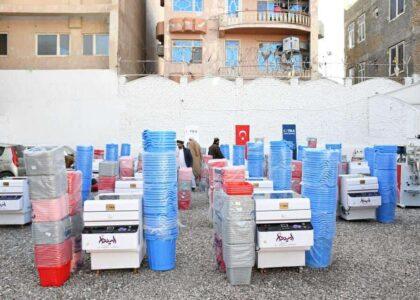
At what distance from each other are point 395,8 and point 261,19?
7340 millimetres

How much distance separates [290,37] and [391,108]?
738cm

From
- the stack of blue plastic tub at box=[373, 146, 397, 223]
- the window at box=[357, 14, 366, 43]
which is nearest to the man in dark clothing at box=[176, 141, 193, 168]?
the stack of blue plastic tub at box=[373, 146, 397, 223]

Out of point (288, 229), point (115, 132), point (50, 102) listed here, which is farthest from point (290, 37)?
point (288, 229)

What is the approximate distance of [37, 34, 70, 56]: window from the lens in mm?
26062

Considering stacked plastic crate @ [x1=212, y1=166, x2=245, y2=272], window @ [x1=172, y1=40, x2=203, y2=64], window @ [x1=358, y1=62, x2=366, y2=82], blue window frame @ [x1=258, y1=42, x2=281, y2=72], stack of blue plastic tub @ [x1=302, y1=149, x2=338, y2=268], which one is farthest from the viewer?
window @ [x1=358, y1=62, x2=366, y2=82]

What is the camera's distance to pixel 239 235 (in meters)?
6.52

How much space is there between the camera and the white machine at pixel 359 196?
10.8 m

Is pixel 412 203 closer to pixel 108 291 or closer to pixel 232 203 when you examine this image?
pixel 232 203

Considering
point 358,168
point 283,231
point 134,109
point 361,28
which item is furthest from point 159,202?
point 361,28

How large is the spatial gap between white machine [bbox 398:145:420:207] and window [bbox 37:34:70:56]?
1959cm

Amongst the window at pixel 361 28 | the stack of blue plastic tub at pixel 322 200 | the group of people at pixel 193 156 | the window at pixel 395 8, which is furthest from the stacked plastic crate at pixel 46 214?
the window at pixel 361 28

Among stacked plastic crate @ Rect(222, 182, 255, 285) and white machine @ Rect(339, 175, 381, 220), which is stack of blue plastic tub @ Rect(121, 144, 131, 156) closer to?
white machine @ Rect(339, 175, 381, 220)

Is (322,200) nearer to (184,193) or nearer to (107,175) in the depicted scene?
(184,193)

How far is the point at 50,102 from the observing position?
23.9 meters
